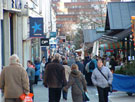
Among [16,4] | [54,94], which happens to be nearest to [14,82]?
[54,94]

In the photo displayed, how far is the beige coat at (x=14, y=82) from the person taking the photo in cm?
848

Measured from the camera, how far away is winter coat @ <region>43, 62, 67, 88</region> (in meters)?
11.2

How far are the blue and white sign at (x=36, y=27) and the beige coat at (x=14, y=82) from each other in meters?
12.7

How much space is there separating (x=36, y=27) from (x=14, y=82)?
1324 centimetres

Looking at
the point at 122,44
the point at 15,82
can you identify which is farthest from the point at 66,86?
the point at 122,44

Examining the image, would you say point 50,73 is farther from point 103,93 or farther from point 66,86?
point 103,93

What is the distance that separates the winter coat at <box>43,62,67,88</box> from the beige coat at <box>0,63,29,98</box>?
2.70m

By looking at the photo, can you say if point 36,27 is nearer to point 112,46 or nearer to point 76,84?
point 112,46

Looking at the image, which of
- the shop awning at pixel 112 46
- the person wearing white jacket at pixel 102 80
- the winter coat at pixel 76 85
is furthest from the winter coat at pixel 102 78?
the shop awning at pixel 112 46

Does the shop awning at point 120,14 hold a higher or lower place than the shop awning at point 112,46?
higher

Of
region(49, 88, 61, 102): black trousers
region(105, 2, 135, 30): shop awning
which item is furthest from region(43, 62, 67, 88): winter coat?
region(105, 2, 135, 30): shop awning

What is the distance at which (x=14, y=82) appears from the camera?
851 centimetres

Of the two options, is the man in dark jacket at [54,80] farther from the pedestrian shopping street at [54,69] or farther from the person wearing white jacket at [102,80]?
the person wearing white jacket at [102,80]

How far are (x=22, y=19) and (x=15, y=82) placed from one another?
1350cm
